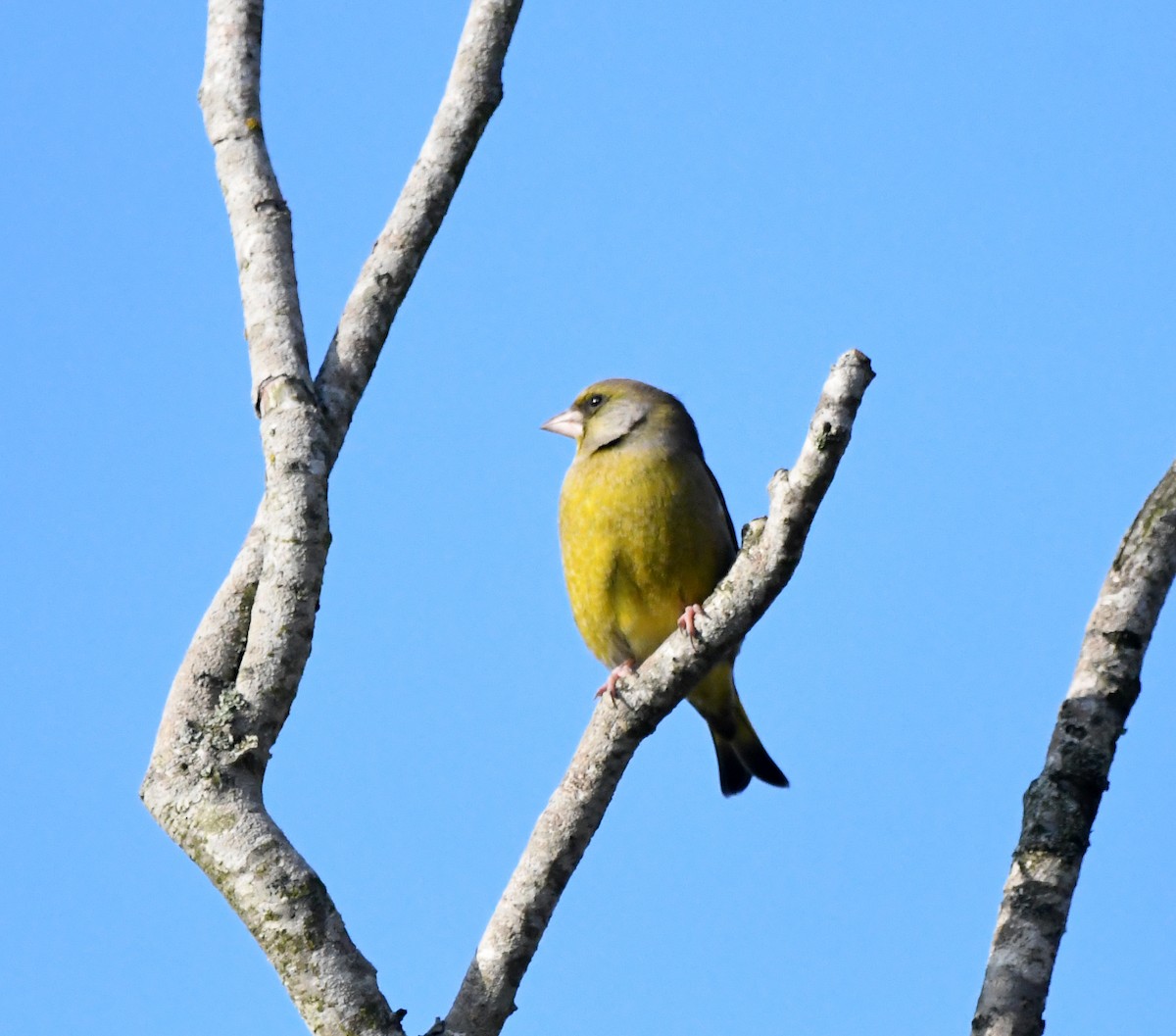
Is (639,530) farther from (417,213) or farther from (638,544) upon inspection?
(417,213)

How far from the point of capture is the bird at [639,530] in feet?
17.3

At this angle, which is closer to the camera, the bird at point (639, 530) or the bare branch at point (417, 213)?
the bare branch at point (417, 213)

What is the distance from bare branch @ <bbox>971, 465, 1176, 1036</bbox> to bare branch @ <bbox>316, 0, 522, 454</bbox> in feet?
6.09

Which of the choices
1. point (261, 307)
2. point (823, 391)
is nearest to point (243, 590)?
point (261, 307)

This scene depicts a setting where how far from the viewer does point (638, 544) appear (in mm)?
5273

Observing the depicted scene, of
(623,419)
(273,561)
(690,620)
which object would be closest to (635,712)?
(690,620)

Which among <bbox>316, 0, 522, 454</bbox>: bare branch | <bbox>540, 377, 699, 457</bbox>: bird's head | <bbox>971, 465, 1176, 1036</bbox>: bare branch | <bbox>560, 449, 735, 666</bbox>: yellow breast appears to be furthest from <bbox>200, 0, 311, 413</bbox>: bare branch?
<bbox>971, 465, 1176, 1036</bbox>: bare branch

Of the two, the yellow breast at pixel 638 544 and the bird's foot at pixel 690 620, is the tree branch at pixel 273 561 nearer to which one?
the bird's foot at pixel 690 620

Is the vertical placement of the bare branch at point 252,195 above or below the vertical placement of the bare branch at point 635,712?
above

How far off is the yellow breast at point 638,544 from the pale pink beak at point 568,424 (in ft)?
1.37

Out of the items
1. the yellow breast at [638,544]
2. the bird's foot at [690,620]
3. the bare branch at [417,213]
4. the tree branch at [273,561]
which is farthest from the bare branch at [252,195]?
the yellow breast at [638,544]

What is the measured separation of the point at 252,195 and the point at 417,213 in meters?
0.44

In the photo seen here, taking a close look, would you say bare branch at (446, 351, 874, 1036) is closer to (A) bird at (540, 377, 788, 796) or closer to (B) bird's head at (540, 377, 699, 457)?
(A) bird at (540, 377, 788, 796)

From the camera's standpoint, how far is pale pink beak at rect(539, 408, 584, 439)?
5.97 meters
